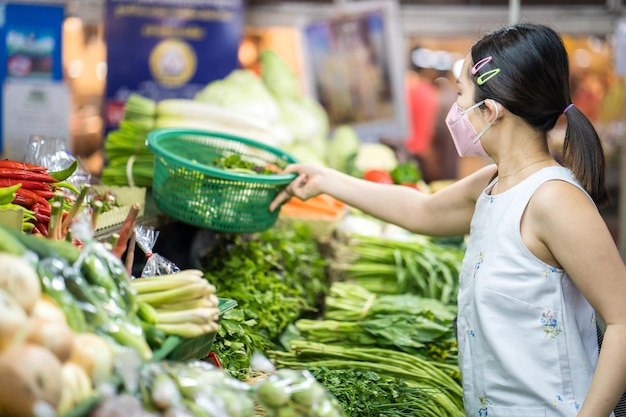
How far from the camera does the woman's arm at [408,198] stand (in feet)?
9.48

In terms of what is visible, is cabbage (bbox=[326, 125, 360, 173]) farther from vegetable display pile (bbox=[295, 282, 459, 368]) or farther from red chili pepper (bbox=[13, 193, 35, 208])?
red chili pepper (bbox=[13, 193, 35, 208])

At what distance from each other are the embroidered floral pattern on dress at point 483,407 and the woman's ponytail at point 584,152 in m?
0.74

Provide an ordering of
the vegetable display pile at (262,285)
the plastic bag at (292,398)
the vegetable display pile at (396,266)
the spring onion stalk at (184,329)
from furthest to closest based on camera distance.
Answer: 1. the vegetable display pile at (396,266)
2. the vegetable display pile at (262,285)
3. the spring onion stalk at (184,329)
4. the plastic bag at (292,398)

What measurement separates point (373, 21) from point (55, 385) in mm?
6632

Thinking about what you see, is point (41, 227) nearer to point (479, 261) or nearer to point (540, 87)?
point (479, 261)

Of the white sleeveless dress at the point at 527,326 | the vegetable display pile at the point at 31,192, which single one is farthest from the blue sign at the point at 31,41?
the white sleeveless dress at the point at 527,326

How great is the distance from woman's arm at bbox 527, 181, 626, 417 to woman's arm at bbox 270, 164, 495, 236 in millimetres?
577

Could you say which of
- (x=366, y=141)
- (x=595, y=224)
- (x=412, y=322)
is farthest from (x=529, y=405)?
(x=366, y=141)

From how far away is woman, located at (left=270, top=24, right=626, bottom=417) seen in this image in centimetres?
222

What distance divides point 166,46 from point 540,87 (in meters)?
Result: 4.73

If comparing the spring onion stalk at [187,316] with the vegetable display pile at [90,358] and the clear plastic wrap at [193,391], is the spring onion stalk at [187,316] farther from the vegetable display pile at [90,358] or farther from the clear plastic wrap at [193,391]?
the clear plastic wrap at [193,391]

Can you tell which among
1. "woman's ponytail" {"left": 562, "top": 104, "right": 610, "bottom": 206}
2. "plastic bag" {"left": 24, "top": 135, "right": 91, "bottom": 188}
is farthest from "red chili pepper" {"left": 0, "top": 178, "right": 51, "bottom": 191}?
"woman's ponytail" {"left": 562, "top": 104, "right": 610, "bottom": 206}

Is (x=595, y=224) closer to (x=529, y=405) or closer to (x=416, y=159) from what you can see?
(x=529, y=405)

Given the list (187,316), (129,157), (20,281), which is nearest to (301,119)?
(129,157)
